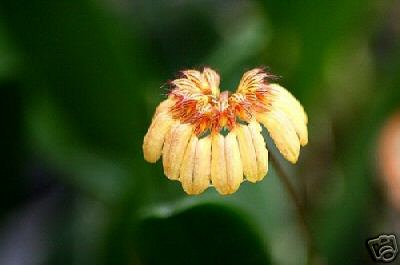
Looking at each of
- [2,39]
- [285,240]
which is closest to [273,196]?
[285,240]

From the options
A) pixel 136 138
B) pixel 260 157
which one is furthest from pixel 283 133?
pixel 136 138

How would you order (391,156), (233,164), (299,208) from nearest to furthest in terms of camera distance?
(233,164) → (299,208) → (391,156)

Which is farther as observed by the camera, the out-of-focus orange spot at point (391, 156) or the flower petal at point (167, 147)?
the out-of-focus orange spot at point (391, 156)

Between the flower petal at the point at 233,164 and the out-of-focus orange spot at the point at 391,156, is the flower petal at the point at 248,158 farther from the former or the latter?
the out-of-focus orange spot at the point at 391,156

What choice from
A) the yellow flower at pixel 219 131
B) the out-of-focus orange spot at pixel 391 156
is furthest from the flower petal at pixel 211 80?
the out-of-focus orange spot at pixel 391 156

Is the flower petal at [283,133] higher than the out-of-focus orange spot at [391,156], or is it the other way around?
the flower petal at [283,133]

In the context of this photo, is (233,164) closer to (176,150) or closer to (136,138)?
(176,150)

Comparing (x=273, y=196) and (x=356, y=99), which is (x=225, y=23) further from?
(x=273, y=196)
